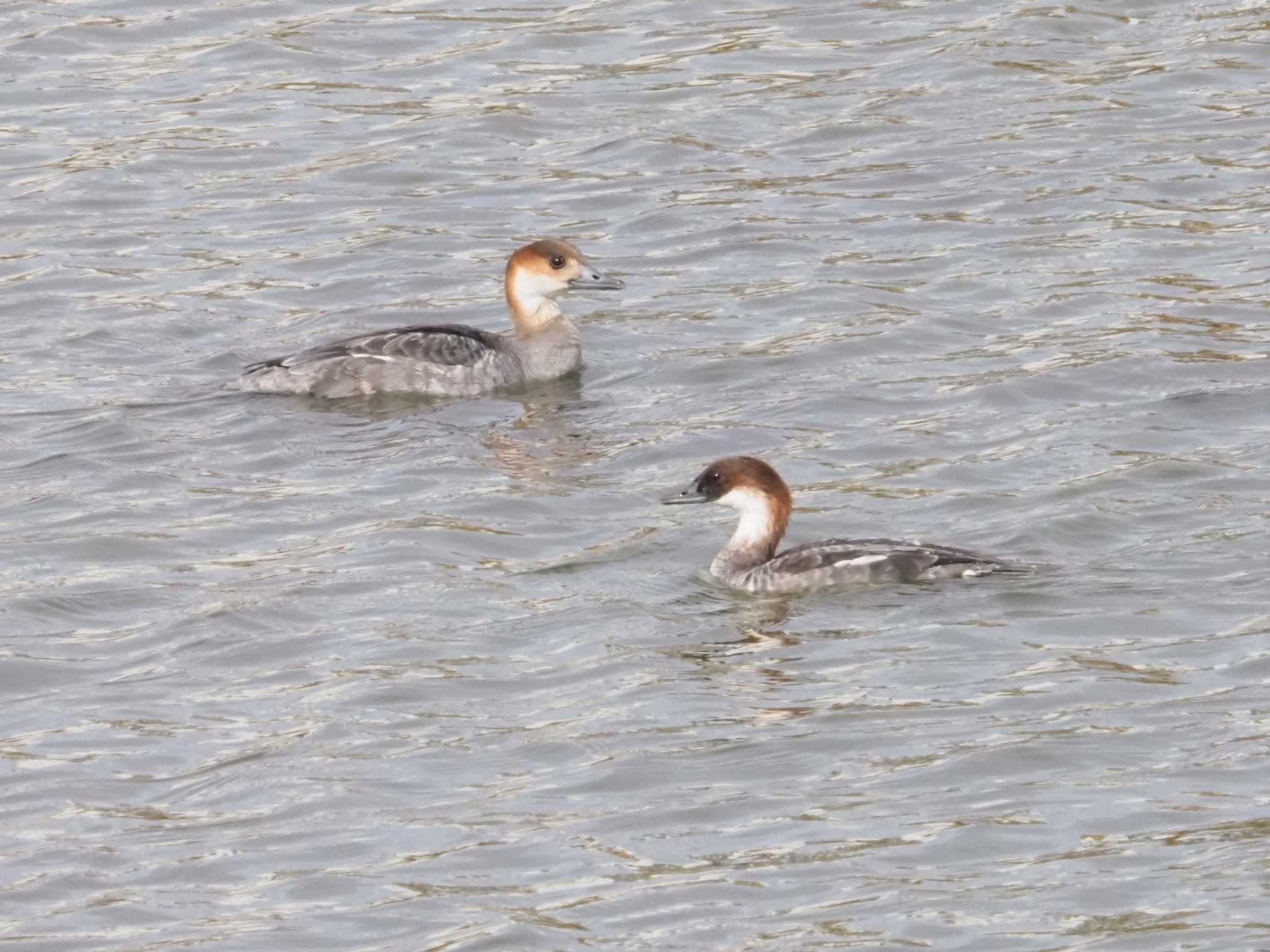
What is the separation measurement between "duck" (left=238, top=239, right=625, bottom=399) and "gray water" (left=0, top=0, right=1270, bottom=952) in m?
0.21

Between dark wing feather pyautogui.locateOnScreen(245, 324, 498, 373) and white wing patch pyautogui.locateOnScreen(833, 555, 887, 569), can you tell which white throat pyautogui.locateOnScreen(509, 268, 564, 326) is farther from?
white wing patch pyautogui.locateOnScreen(833, 555, 887, 569)

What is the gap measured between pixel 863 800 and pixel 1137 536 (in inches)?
147

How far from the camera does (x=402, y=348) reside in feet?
56.1

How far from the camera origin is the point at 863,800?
10.7 metres

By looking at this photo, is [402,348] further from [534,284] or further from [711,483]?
[711,483]

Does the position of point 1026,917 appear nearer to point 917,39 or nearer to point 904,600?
point 904,600

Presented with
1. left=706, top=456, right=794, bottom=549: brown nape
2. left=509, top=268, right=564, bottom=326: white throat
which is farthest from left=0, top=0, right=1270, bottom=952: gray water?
left=509, top=268, right=564, bottom=326: white throat

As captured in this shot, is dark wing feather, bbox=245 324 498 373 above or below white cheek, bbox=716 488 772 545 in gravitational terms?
above

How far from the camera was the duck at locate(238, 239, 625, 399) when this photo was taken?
1695cm

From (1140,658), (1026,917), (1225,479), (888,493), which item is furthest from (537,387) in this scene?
(1026,917)

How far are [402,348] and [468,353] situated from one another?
0.50m

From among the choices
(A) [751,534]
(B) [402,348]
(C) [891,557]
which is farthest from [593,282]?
A: (C) [891,557]

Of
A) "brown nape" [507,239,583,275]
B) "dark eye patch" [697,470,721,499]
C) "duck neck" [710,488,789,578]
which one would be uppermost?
"brown nape" [507,239,583,275]

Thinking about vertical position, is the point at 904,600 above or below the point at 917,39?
below
